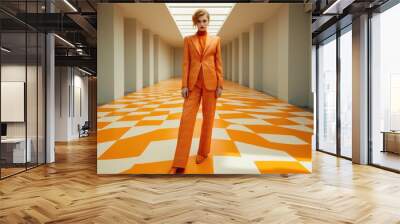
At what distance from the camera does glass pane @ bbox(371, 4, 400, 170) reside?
623 centimetres

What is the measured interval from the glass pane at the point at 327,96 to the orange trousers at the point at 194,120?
4456 millimetres

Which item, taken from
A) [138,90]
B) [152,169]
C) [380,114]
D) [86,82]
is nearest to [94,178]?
[152,169]

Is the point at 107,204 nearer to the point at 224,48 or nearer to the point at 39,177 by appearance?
the point at 39,177

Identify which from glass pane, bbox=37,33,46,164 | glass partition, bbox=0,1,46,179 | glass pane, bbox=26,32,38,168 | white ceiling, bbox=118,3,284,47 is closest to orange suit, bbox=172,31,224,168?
white ceiling, bbox=118,3,284,47

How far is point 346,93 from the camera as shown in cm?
775

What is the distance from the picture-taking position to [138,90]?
5535 mm

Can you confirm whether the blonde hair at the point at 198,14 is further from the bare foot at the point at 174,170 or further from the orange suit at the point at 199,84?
the bare foot at the point at 174,170

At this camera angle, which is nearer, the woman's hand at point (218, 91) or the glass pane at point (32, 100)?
the woman's hand at point (218, 91)

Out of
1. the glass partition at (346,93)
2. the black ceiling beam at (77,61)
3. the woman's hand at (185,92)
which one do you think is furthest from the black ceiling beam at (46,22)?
→ the glass partition at (346,93)

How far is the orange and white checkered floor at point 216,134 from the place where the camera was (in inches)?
208

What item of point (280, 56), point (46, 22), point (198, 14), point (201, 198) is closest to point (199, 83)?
point (198, 14)

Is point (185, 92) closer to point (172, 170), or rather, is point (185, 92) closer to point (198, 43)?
point (198, 43)

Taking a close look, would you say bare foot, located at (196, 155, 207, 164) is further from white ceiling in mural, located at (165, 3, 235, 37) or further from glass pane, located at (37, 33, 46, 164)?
glass pane, located at (37, 33, 46, 164)

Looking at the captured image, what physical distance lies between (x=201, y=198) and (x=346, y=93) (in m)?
5.02
